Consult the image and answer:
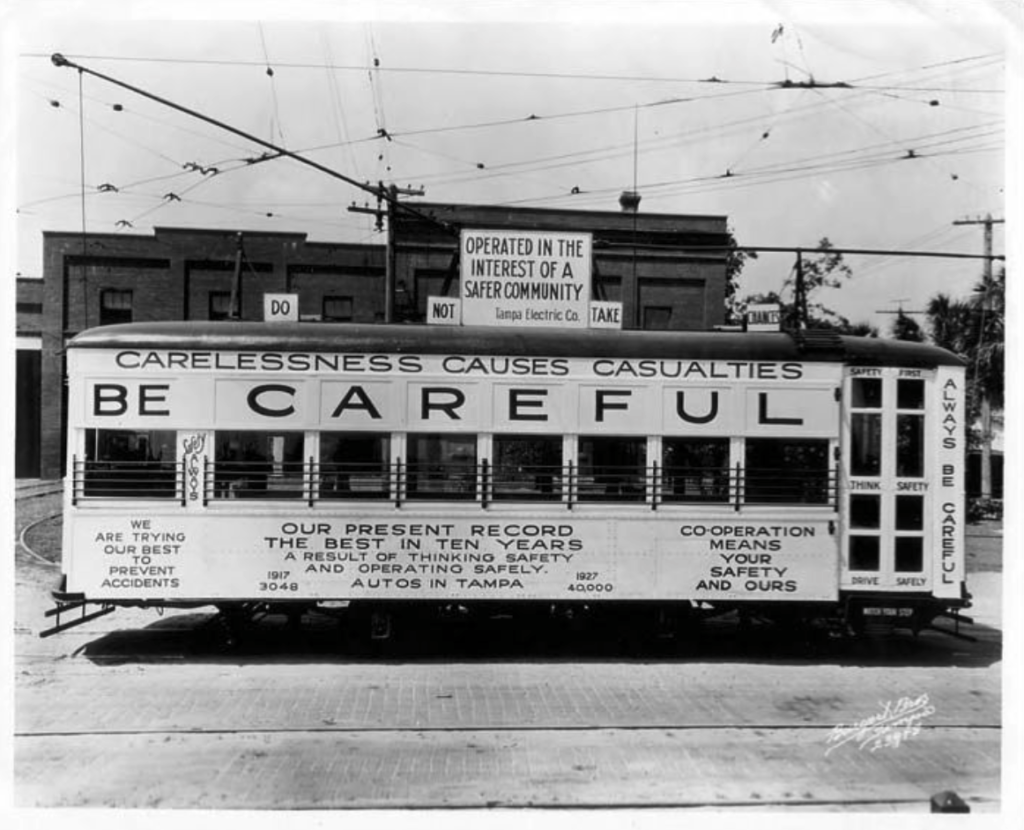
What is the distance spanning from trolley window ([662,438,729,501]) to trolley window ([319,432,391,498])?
2.78 metres

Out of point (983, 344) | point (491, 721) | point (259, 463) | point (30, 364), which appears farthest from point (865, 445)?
point (30, 364)

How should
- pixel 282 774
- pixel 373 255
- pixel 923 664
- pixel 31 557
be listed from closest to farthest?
pixel 282 774 → pixel 923 664 → pixel 31 557 → pixel 373 255

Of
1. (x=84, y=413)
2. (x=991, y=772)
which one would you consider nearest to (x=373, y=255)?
(x=84, y=413)

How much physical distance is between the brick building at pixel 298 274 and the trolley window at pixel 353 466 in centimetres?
1479

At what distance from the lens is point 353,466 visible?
26.2 ft

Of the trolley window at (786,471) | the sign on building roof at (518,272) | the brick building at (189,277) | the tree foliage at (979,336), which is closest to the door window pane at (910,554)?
the trolley window at (786,471)

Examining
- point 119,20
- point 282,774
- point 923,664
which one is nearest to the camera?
point 282,774

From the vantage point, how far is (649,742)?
6113 mm

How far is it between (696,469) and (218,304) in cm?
1935

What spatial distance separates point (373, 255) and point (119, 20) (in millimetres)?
18094

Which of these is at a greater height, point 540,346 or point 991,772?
point 540,346

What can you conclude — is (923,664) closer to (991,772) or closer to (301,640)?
(991,772)

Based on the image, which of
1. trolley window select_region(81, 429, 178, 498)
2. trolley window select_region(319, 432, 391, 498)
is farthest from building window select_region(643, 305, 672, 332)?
trolley window select_region(81, 429, 178, 498)

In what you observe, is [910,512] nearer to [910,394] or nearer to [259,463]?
[910,394]
